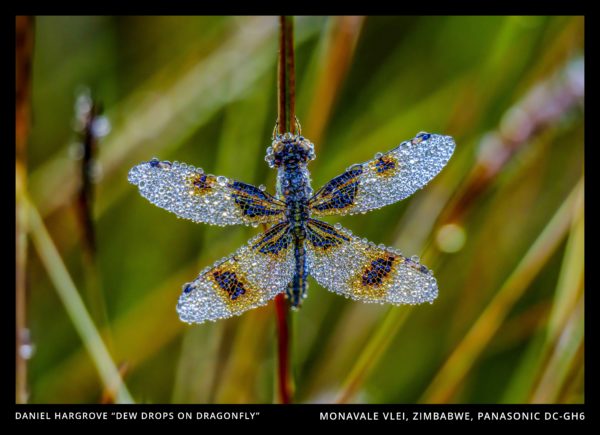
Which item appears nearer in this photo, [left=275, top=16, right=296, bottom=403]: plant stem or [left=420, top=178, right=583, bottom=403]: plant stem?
[left=275, top=16, right=296, bottom=403]: plant stem

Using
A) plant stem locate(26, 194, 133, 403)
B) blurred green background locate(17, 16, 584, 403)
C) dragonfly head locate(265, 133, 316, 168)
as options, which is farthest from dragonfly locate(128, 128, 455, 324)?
plant stem locate(26, 194, 133, 403)

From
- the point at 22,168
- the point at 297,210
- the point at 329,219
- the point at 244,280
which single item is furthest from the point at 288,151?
the point at 22,168

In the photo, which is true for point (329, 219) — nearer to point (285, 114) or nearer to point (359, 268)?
point (359, 268)

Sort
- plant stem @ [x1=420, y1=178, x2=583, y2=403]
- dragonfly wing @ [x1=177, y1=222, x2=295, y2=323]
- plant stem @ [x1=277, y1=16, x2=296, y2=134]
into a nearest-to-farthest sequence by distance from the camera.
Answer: plant stem @ [x1=277, y1=16, x2=296, y2=134]
dragonfly wing @ [x1=177, y1=222, x2=295, y2=323]
plant stem @ [x1=420, y1=178, x2=583, y2=403]

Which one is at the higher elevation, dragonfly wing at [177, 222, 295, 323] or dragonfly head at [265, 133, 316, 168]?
dragonfly head at [265, 133, 316, 168]

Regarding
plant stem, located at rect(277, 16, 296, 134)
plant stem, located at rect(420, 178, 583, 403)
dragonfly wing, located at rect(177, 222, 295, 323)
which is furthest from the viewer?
plant stem, located at rect(420, 178, 583, 403)

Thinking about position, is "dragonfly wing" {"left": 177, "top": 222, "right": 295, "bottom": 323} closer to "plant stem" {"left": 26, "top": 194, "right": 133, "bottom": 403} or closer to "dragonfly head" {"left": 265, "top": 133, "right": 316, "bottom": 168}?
"dragonfly head" {"left": 265, "top": 133, "right": 316, "bottom": 168}

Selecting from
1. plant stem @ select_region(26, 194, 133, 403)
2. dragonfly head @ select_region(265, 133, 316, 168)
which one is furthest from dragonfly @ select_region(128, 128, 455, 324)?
plant stem @ select_region(26, 194, 133, 403)

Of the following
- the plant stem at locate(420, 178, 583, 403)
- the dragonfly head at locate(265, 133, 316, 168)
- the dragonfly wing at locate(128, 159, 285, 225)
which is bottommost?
the plant stem at locate(420, 178, 583, 403)
